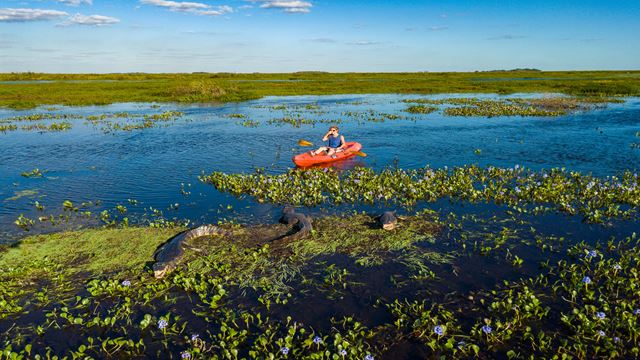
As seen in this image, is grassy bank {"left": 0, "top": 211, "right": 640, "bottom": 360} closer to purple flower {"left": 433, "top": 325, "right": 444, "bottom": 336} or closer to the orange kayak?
purple flower {"left": 433, "top": 325, "right": 444, "bottom": 336}

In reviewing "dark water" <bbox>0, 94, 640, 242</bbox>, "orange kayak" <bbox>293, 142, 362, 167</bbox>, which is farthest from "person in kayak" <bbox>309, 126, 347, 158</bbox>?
"dark water" <bbox>0, 94, 640, 242</bbox>

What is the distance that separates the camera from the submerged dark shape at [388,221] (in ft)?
32.8

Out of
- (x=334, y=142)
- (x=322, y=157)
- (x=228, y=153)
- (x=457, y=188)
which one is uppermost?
(x=334, y=142)

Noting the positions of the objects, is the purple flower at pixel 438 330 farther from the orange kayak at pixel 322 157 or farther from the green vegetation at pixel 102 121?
the green vegetation at pixel 102 121

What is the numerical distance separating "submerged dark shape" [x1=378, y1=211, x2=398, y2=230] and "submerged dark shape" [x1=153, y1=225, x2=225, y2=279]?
4.06m

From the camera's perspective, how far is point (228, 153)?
20.6 meters

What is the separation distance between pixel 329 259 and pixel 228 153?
13.2 metres

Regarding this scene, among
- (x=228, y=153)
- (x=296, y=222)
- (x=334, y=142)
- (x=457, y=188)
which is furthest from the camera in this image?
(x=228, y=153)

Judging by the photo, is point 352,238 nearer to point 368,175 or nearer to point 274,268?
point 274,268

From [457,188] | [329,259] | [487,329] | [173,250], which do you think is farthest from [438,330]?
[457,188]

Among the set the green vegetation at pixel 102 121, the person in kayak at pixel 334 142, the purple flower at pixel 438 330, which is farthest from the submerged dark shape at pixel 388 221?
the green vegetation at pixel 102 121

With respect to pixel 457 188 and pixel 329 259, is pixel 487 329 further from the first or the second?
pixel 457 188

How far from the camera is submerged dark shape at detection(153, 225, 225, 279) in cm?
806

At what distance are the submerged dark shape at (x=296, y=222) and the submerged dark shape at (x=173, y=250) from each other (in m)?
1.69
